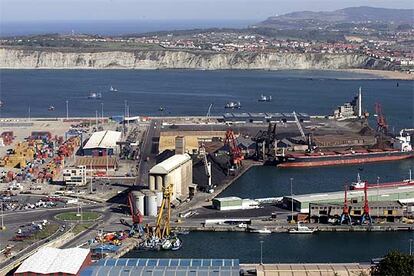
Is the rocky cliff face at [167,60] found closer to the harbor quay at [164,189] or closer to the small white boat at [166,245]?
the harbor quay at [164,189]

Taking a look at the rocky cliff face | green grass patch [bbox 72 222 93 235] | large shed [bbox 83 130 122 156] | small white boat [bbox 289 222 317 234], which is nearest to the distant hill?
the rocky cliff face

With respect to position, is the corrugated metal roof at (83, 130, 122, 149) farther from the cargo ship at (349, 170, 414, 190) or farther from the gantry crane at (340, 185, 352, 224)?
the gantry crane at (340, 185, 352, 224)

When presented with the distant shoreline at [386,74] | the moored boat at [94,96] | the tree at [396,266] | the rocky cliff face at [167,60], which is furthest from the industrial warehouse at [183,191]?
the rocky cliff face at [167,60]

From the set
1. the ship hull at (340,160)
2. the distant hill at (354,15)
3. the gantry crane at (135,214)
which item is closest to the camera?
the gantry crane at (135,214)

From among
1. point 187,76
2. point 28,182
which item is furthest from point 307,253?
point 187,76

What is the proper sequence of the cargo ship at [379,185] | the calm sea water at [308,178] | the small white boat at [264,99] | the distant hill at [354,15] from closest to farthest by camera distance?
the cargo ship at [379,185] < the calm sea water at [308,178] < the small white boat at [264,99] < the distant hill at [354,15]

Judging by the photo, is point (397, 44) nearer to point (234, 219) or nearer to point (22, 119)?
point (22, 119)
